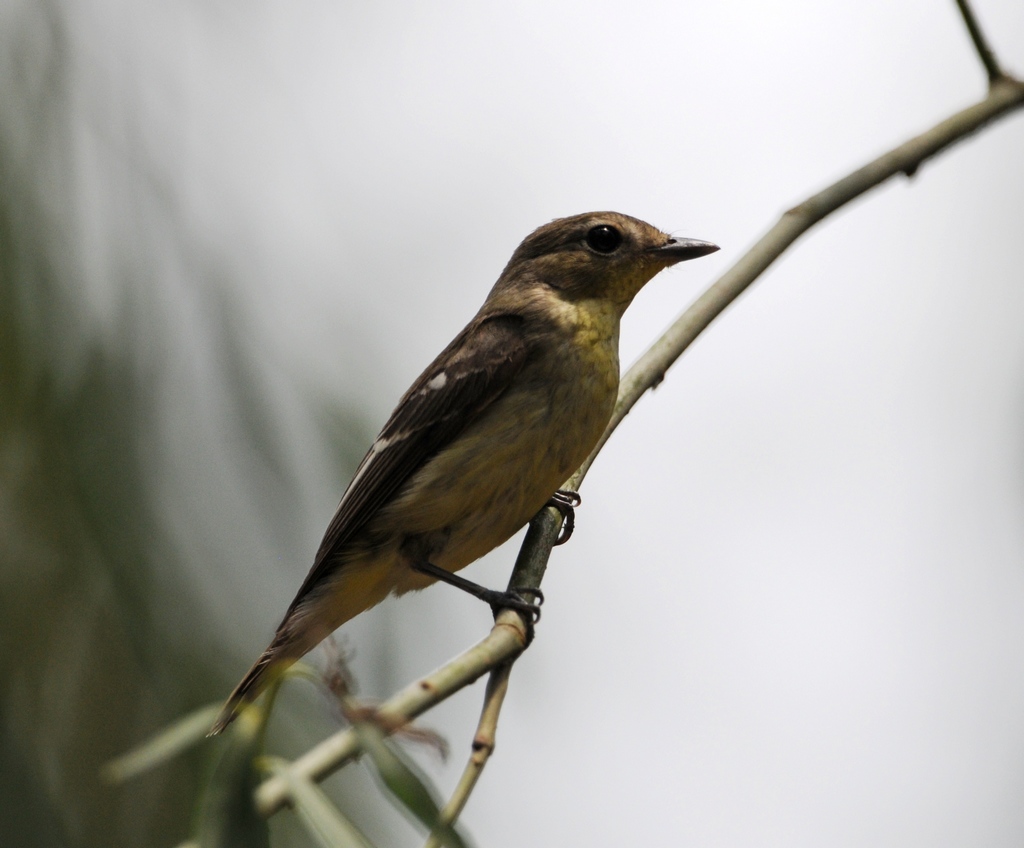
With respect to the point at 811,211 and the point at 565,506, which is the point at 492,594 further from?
the point at 811,211

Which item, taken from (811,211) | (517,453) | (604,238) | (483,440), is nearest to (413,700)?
(811,211)

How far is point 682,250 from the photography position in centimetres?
405

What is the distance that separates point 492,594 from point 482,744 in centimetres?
169

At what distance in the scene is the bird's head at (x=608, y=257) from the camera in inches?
162

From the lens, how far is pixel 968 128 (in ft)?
8.86

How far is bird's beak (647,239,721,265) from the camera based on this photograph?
13.3 feet

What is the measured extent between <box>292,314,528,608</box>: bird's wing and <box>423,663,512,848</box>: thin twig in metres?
1.83

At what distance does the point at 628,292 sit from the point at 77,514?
2.06 meters

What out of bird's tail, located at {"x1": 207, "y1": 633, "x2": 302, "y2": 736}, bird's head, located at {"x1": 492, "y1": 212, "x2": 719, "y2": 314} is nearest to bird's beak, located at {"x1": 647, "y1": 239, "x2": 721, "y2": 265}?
bird's head, located at {"x1": 492, "y1": 212, "x2": 719, "y2": 314}

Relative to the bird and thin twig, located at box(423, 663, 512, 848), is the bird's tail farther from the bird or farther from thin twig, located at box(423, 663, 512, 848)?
thin twig, located at box(423, 663, 512, 848)

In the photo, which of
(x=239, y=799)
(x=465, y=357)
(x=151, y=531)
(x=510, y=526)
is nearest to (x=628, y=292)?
(x=465, y=357)

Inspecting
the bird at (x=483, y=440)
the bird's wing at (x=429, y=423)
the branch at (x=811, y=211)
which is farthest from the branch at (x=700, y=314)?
the bird's wing at (x=429, y=423)

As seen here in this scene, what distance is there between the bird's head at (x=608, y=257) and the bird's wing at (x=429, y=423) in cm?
31

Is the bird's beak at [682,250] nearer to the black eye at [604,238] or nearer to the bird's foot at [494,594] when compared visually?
the black eye at [604,238]
